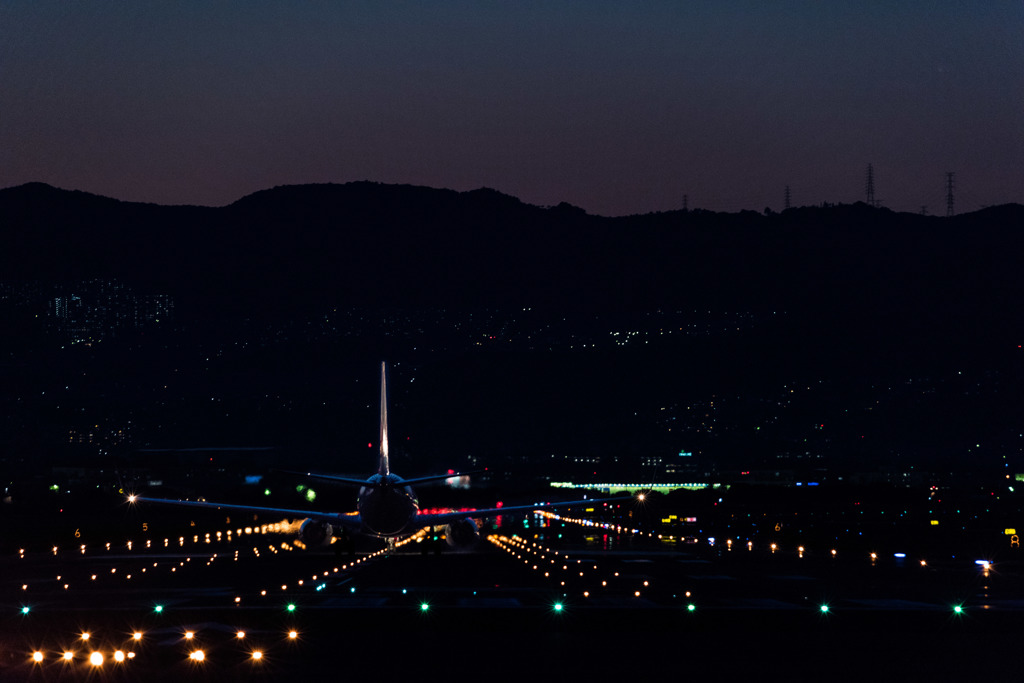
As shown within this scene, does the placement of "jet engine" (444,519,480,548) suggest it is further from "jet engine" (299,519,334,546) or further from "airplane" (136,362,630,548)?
"jet engine" (299,519,334,546)

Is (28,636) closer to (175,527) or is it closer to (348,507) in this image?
(348,507)

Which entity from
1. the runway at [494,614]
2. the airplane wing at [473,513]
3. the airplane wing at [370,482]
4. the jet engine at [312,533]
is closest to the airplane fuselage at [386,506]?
the airplane wing at [370,482]

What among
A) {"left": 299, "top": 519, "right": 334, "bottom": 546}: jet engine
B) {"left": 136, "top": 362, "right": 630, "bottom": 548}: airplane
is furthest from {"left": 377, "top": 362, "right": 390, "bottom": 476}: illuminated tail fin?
{"left": 299, "top": 519, "right": 334, "bottom": 546}: jet engine

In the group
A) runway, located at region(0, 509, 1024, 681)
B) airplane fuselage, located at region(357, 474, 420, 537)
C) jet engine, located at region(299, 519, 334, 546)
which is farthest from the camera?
jet engine, located at region(299, 519, 334, 546)

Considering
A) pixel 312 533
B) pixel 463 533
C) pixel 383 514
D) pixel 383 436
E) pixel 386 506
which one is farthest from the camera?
pixel 383 436

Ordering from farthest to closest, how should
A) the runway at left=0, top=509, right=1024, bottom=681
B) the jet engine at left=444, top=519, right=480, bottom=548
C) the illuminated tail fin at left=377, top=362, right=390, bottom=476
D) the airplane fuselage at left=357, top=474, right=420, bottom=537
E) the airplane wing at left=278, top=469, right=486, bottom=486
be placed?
1. the illuminated tail fin at left=377, top=362, right=390, bottom=476
2. the jet engine at left=444, top=519, right=480, bottom=548
3. the airplane fuselage at left=357, top=474, right=420, bottom=537
4. the airplane wing at left=278, top=469, right=486, bottom=486
5. the runway at left=0, top=509, right=1024, bottom=681

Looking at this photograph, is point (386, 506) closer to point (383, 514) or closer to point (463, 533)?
point (383, 514)

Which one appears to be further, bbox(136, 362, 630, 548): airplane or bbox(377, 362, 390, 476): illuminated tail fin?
bbox(377, 362, 390, 476): illuminated tail fin

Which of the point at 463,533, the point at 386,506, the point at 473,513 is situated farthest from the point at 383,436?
the point at 386,506

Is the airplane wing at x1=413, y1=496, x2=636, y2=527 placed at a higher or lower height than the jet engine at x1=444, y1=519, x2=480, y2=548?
higher
